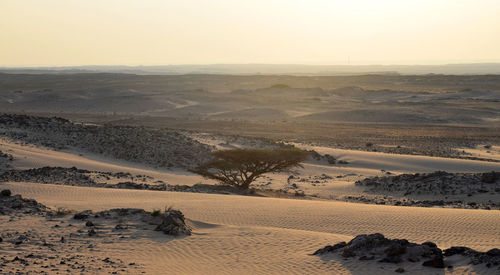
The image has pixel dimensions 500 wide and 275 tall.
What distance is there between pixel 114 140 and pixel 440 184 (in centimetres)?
1747

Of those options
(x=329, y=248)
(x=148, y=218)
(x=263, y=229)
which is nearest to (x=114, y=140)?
(x=148, y=218)

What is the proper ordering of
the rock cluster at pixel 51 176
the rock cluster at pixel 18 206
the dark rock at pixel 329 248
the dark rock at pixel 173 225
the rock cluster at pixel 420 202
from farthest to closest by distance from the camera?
the rock cluster at pixel 51 176, the rock cluster at pixel 420 202, the rock cluster at pixel 18 206, the dark rock at pixel 173 225, the dark rock at pixel 329 248

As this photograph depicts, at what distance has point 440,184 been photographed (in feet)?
69.4

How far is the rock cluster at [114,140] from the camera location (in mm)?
27750

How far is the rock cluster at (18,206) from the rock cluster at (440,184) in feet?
44.7

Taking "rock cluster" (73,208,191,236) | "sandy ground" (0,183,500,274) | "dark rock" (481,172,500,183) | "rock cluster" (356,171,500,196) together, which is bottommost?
"rock cluster" (356,171,500,196)

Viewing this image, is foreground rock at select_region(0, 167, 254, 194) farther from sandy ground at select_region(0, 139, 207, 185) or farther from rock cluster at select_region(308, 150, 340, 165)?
rock cluster at select_region(308, 150, 340, 165)

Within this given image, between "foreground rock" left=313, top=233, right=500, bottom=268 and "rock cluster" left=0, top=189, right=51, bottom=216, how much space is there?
7416 millimetres

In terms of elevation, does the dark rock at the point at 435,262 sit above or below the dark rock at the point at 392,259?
above

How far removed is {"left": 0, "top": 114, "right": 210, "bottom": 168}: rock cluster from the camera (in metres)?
27.8

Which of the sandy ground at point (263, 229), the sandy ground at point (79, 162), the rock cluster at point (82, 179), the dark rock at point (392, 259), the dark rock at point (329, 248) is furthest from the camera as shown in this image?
the sandy ground at point (79, 162)

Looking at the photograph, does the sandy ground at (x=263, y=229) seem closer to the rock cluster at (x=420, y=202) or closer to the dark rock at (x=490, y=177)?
the rock cluster at (x=420, y=202)

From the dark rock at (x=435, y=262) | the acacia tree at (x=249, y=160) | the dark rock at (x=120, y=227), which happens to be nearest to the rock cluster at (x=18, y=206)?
the dark rock at (x=120, y=227)

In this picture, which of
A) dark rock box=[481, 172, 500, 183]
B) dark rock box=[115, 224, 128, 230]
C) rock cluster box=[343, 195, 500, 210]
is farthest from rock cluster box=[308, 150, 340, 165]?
dark rock box=[115, 224, 128, 230]
